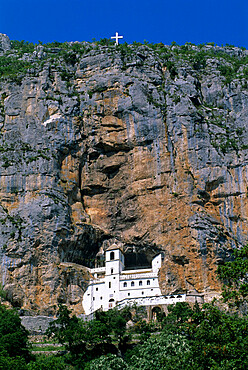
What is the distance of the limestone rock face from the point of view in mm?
69375

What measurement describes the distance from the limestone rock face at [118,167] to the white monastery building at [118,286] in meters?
1.53

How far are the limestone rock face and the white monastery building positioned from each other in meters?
1.53

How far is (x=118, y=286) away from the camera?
237 feet

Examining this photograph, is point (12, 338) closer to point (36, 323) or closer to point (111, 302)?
point (36, 323)

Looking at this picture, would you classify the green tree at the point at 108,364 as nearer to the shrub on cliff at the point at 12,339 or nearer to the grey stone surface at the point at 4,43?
the shrub on cliff at the point at 12,339

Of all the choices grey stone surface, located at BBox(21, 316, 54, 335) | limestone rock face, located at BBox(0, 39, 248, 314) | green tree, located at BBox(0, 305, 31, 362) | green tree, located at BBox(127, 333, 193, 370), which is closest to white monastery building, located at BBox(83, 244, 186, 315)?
limestone rock face, located at BBox(0, 39, 248, 314)

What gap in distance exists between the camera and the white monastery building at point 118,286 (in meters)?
70.5

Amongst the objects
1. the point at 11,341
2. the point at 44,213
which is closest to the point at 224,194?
the point at 44,213

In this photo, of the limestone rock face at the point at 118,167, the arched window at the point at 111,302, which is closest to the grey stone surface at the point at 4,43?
the limestone rock face at the point at 118,167

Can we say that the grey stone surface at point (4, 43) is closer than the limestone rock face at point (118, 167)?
No

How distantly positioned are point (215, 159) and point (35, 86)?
107ft

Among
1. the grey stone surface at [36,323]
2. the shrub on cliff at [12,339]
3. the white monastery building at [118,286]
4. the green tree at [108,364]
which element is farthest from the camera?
the white monastery building at [118,286]

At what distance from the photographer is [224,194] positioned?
7281cm

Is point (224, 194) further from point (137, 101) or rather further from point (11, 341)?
point (11, 341)
